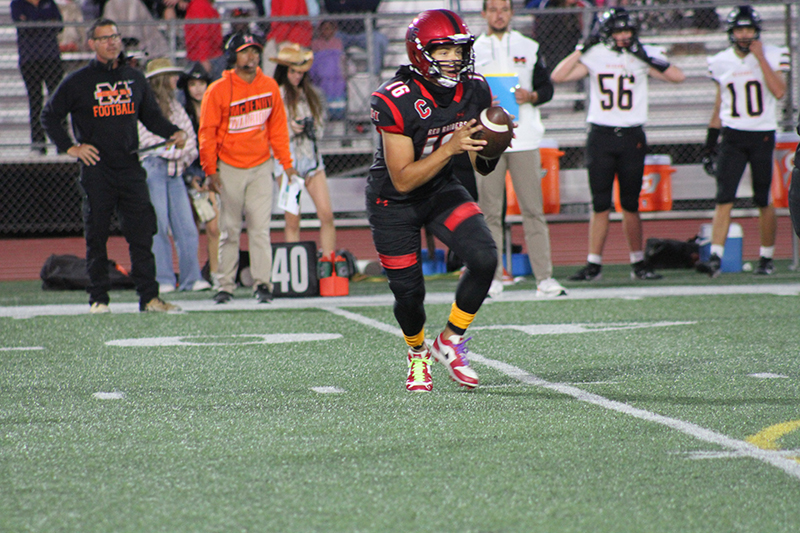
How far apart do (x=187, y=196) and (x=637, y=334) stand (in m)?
5.22

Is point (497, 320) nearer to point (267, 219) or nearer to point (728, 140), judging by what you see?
point (267, 219)

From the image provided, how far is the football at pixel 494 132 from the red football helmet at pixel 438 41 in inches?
8.5

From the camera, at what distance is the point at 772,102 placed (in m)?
Answer: 9.29

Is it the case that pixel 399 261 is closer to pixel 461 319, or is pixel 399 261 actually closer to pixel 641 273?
pixel 461 319

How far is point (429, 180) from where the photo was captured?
4164mm

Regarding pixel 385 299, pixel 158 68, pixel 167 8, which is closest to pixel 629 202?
pixel 385 299

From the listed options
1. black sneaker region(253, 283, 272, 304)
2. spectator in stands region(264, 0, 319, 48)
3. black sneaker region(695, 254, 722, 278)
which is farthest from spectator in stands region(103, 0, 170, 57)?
black sneaker region(695, 254, 722, 278)

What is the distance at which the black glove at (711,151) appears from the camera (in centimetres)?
987

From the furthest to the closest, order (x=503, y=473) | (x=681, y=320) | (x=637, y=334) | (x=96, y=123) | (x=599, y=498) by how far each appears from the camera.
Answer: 1. (x=96, y=123)
2. (x=681, y=320)
3. (x=637, y=334)
4. (x=503, y=473)
5. (x=599, y=498)

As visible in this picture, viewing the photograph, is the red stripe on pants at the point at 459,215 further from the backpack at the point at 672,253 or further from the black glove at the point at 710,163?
the backpack at the point at 672,253

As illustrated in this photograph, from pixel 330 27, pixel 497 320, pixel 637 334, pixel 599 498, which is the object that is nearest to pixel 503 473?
pixel 599 498

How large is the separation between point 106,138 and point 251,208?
3.93ft

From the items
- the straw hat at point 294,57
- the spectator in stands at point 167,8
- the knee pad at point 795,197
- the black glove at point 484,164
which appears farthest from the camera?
the spectator in stands at point 167,8

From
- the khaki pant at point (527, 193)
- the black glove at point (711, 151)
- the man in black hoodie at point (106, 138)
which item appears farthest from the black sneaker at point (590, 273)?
the man in black hoodie at point (106, 138)
